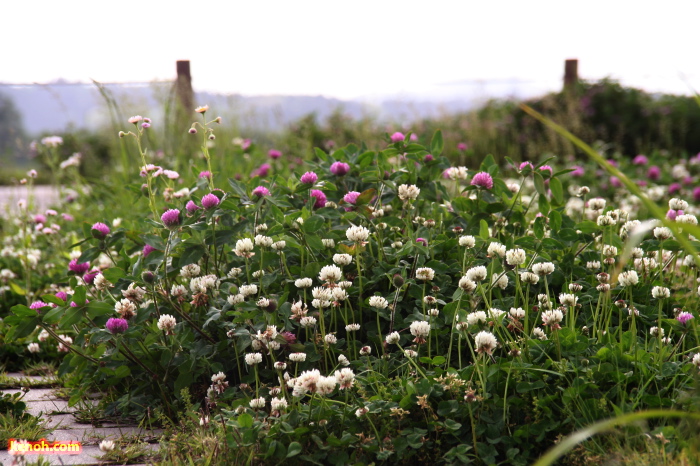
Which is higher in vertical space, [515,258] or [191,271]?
[515,258]

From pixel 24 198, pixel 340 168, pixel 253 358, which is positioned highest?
pixel 340 168

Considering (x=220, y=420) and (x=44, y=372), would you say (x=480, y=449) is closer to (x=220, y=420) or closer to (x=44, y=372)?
(x=220, y=420)

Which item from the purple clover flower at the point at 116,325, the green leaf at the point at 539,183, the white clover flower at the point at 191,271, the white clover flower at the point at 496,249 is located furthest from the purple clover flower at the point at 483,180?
the purple clover flower at the point at 116,325

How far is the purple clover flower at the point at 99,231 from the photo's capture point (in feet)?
7.88

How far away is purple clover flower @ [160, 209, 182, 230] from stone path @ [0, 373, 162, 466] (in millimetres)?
729

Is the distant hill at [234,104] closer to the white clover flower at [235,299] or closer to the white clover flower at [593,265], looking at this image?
the white clover flower at [235,299]

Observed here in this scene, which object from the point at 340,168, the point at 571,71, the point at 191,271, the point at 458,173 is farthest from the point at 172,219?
the point at 571,71

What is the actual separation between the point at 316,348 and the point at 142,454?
0.64 metres

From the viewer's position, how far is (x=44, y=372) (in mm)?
2809

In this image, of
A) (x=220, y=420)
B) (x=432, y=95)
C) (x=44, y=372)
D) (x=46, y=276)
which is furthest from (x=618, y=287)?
(x=432, y=95)

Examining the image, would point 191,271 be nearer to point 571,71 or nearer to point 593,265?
point 593,265

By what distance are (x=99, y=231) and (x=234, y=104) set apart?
5470 millimetres

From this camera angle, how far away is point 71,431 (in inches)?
83.3

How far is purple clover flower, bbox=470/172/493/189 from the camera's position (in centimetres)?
249
